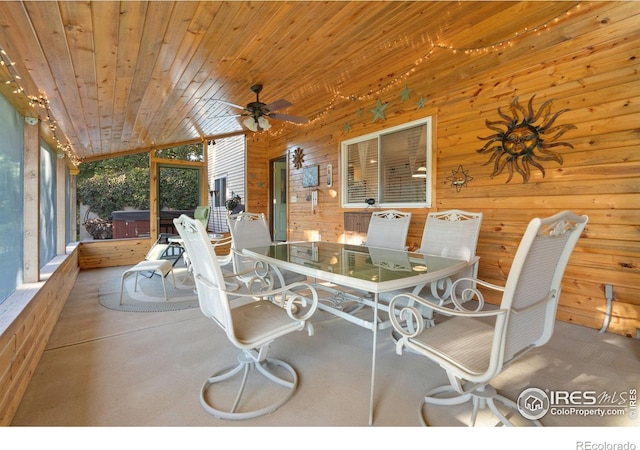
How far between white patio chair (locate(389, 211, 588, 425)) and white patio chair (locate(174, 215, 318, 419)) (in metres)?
0.68

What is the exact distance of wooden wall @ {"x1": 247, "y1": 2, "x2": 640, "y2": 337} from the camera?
2.43 meters

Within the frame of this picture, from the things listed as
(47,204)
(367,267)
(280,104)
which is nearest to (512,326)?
(367,267)

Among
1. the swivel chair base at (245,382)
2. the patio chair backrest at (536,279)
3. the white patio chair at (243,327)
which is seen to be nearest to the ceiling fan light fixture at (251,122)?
the white patio chair at (243,327)

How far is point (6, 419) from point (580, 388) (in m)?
3.26

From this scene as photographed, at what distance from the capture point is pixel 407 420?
1521 millimetres

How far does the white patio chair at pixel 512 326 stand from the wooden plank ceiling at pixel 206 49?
2515mm

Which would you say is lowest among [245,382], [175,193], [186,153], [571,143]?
[245,382]

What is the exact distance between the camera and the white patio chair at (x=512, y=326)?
1.12 metres

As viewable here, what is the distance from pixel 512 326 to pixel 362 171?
12.9 feet

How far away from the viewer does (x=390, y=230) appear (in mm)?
3193

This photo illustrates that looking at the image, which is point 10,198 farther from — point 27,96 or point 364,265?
point 364,265

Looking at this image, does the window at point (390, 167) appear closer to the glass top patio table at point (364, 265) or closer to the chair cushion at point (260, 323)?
the glass top patio table at point (364, 265)

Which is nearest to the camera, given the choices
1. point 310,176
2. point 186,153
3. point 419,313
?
point 419,313

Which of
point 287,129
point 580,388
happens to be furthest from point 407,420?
point 287,129
